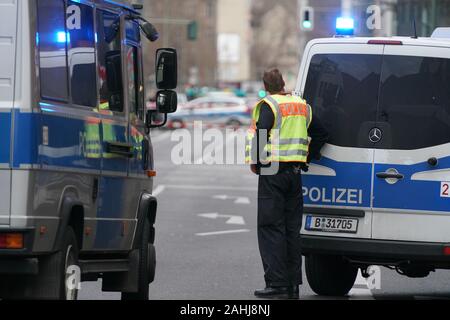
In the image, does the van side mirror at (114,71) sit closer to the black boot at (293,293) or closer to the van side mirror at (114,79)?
the van side mirror at (114,79)

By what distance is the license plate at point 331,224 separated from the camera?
1084cm

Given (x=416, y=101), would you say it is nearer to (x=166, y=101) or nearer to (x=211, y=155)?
(x=166, y=101)

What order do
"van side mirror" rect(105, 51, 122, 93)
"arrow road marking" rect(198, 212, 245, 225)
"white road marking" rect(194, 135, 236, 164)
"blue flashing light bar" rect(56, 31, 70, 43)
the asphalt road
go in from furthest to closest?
"white road marking" rect(194, 135, 236, 164), "arrow road marking" rect(198, 212, 245, 225), the asphalt road, "van side mirror" rect(105, 51, 122, 93), "blue flashing light bar" rect(56, 31, 70, 43)

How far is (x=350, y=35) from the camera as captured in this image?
38.4 feet

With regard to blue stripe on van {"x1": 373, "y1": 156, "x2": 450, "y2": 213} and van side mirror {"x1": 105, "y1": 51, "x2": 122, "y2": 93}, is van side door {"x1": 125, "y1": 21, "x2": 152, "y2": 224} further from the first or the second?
blue stripe on van {"x1": 373, "y1": 156, "x2": 450, "y2": 213}

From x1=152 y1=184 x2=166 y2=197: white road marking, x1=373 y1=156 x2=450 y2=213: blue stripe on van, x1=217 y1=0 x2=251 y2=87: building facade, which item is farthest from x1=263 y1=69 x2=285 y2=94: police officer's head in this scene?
x1=217 y1=0 x2=251 y2=87: building facade

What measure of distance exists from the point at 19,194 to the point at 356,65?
3.89 meters

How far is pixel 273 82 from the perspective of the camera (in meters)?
11.0

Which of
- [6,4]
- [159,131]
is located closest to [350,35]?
[6,4]

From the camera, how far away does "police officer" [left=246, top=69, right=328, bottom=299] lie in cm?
1080

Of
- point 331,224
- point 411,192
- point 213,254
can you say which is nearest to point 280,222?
point 331,224

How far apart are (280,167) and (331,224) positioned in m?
0.62

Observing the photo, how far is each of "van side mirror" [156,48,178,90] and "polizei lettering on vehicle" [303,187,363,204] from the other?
1435mm
